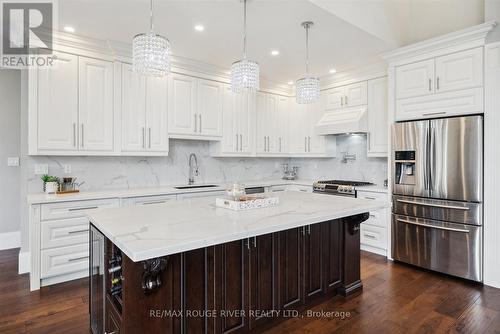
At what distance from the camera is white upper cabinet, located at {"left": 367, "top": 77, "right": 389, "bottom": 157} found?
4047mm

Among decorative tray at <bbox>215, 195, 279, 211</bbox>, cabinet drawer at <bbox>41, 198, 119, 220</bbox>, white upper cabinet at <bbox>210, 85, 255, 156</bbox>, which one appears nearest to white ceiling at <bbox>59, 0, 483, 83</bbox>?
white upper cabinet at <bbox>210, 85, 255, 156</bbox>

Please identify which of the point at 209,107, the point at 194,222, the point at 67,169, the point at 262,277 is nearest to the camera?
the point at 194,222

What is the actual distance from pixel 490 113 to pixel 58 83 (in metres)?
4.47

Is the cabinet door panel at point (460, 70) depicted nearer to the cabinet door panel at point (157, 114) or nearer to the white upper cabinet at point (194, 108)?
the white upper cabinet at point (194, 108)

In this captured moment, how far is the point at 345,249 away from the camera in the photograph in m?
2.65

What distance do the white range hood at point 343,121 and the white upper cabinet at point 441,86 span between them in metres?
0.66

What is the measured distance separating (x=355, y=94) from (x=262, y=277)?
340cm

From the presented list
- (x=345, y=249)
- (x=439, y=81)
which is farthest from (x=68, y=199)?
(x=439, y=81)

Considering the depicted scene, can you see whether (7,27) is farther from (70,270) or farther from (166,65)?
(70,270)

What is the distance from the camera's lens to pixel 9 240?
4078mm

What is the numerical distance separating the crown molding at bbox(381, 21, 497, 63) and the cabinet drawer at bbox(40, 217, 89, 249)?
4.07 meters

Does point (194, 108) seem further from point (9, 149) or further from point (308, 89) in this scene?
point (9, 149)

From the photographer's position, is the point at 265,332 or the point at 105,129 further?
the point at 105,129
